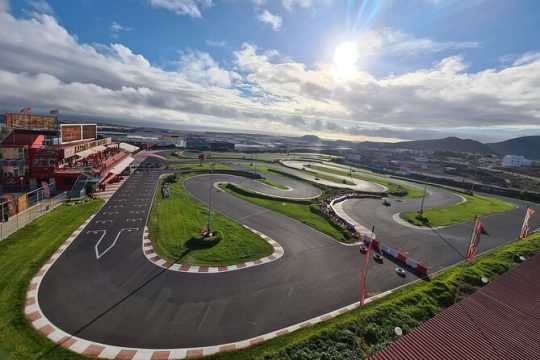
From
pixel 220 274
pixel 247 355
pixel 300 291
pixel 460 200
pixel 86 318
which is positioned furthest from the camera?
pixel 460 200

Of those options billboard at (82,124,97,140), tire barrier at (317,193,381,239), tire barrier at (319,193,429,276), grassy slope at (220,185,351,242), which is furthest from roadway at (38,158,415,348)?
billboard at (82,124,97,140)

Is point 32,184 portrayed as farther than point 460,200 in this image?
No

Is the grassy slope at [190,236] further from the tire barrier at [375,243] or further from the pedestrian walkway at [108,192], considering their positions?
the tire barrier at [375,243]

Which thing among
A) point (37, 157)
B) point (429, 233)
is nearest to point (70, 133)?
point (37, 157)

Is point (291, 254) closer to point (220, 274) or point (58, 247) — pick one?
point (220, 274)

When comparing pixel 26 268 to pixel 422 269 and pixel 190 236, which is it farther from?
pixel 422 269

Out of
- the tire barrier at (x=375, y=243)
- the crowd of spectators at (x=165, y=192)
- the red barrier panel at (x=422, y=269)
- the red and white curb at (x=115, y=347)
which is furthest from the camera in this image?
the crowd of spectators at (x=165, y=192)

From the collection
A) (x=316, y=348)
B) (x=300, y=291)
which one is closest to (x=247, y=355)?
(x=316, y=348)

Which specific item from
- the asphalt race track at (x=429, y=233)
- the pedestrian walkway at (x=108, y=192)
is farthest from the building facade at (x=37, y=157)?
the asphalt race track at (x=429, y=233)
